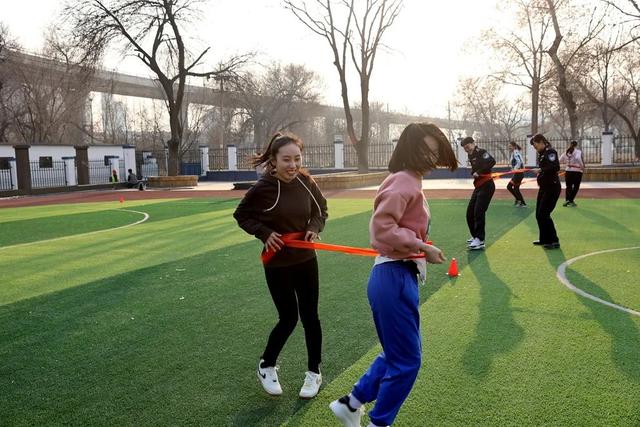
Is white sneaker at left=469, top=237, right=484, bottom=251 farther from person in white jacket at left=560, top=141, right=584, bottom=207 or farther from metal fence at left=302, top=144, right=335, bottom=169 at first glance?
metal fence at left=302, top=144, right=335, bottom=169

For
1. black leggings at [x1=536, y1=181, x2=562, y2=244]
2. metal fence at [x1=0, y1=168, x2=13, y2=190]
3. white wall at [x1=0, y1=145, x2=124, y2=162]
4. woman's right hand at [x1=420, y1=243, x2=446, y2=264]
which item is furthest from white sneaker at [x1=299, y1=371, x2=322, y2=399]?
white wall at [x1=0, y1=145, x2=124, y2=162]

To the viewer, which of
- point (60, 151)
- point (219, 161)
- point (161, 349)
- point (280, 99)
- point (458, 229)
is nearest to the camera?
point (161, 349)

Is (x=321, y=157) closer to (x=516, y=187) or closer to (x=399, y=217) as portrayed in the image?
(x=516, y=187)

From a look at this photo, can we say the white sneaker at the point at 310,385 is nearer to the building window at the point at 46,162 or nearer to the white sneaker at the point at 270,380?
the white sneaker at the point at 270,380

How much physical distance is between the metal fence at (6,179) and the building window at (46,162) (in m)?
→ 2.59

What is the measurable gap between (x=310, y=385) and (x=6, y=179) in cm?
3405

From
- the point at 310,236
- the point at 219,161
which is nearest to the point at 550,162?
the point at 310,236

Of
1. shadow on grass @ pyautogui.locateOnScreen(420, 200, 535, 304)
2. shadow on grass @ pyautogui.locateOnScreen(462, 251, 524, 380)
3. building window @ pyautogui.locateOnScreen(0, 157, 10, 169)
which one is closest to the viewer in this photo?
shadow on grass @ pyautogui.locateOnScreen(462, 251, 524, 380)

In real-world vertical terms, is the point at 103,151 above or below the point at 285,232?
above

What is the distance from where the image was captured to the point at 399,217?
312 cm

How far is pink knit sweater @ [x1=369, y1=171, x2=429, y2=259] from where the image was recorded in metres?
3.11

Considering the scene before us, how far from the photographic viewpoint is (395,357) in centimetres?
320

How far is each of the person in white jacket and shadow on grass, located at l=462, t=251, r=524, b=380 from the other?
32.4ft

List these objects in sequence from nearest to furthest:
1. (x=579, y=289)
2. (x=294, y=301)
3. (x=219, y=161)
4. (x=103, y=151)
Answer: (x=294, y=301)
(x=579, y=289)
(x=103, y=151)
(x=219, y=161)
